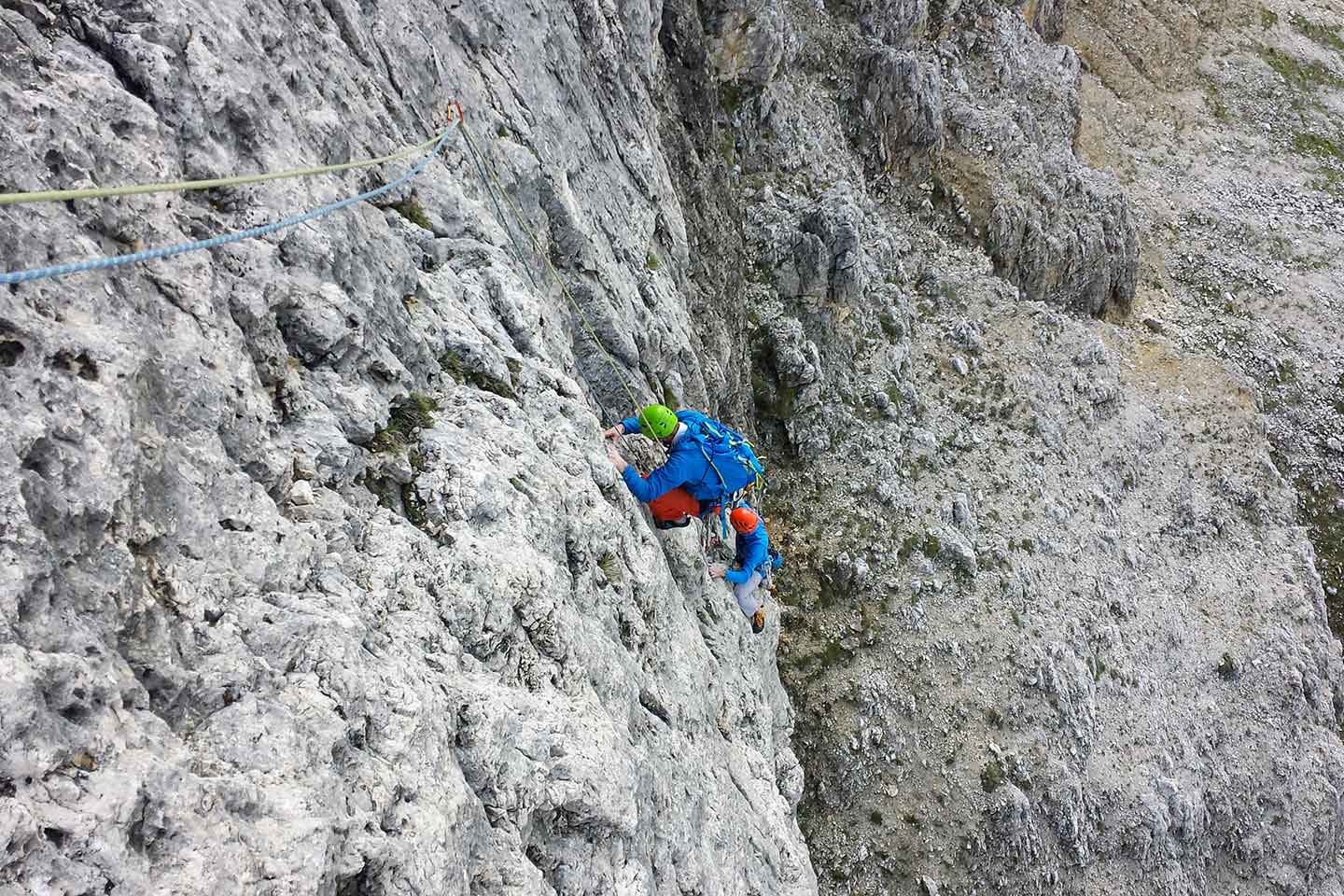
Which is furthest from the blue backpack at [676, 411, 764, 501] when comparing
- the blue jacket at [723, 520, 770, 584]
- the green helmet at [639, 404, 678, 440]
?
the blue jacket at [723, 520, 770, 584]

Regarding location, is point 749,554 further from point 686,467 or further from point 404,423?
point 404,423

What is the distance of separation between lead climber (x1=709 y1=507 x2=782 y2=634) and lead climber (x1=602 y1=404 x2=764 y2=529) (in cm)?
192

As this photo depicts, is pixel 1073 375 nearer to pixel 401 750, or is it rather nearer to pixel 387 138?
pixel 387 138

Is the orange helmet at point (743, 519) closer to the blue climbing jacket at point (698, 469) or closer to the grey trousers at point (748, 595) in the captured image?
the blue climbing jacket at point (698, 469)

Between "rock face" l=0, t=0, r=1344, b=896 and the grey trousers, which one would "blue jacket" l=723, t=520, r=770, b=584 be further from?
"rock face" l=0, t=0, r=1344, b=896

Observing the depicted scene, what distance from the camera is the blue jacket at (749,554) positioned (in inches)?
588

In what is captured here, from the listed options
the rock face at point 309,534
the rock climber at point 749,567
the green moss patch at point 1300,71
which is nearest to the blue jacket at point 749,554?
the rock climber at point 749,567

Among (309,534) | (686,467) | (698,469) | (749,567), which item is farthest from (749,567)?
(309,534)

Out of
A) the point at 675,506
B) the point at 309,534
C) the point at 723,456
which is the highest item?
the point at 309,534

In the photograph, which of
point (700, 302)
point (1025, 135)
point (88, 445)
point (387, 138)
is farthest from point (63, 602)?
point (1025, 135)

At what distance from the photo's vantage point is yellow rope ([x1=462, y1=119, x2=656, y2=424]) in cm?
1171

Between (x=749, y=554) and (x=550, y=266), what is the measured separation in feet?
22.2

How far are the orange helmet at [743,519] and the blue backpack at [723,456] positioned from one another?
1580mm

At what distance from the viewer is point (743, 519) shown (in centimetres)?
1360
